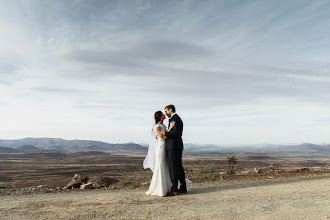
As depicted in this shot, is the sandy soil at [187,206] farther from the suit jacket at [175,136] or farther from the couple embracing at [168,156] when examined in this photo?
the suit jacket at [175,136]

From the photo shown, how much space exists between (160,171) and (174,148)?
2.51ft

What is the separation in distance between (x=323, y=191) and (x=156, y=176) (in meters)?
5.02

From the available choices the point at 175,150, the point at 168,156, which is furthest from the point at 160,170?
the point at 175,150

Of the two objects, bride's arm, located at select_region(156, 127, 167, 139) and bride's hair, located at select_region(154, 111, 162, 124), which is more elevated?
bride's hair, located at select_region(154, 111, 162, 124)

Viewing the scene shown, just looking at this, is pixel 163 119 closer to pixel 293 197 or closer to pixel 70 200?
pixel 70 200

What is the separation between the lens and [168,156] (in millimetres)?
7625

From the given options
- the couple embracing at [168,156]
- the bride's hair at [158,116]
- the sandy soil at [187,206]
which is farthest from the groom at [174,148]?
the sandy soil at [187,206]

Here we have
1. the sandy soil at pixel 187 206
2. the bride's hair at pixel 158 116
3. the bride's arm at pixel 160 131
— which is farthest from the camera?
the bride's hair at pixel 158 116

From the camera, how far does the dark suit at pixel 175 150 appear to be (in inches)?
295

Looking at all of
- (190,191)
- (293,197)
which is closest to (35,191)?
(190,191)

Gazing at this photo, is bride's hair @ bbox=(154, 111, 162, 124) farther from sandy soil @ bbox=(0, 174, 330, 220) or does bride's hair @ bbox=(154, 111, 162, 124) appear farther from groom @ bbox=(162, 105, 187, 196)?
sandy soil @ bbox=(0, 174, 330, 220)

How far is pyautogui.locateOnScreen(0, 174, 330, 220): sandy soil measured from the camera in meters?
5.61

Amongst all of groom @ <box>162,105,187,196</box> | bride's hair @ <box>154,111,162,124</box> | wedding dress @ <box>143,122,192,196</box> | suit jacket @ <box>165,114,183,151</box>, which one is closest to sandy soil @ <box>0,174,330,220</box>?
wedding dress @ <box>143,122,192,196</box>

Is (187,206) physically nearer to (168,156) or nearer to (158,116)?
(168,156)
